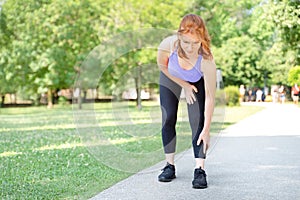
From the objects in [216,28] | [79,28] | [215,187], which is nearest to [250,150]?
[215,187]

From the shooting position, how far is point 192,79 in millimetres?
4367

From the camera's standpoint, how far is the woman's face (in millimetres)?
4234

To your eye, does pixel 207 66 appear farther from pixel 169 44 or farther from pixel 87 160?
pixel 87 160

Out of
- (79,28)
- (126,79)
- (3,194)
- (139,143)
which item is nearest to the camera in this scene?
(3,194)

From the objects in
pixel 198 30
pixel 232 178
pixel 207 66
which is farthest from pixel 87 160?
pixel 198 30

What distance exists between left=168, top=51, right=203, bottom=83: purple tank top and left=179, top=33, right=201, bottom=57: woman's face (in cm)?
12

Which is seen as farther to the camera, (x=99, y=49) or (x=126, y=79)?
(x=126, y=79)

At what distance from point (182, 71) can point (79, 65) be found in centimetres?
2293

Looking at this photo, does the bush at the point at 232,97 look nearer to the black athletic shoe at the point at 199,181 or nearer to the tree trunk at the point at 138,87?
the tree trunk at the point at 138,87

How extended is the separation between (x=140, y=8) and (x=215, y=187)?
61.0 feet

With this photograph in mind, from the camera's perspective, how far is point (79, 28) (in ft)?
95.3

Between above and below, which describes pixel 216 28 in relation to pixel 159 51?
above

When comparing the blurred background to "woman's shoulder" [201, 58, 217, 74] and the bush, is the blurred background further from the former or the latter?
"woman's shoulder" [201, 58, 217, 74]

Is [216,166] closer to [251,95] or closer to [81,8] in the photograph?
[81,8]
